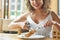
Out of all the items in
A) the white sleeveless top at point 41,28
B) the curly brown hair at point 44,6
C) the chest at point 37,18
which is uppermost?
the curly brown hair at point 44,6

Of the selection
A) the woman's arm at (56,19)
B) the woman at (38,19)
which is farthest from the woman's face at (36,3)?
the woman's arm at (56,19)

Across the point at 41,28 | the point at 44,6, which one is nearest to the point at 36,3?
the point at 44,6

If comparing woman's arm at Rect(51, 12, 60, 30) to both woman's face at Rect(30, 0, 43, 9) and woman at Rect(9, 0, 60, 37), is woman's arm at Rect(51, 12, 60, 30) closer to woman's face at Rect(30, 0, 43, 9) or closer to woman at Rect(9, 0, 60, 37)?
woman at Rect(9, 0, 60, 37)

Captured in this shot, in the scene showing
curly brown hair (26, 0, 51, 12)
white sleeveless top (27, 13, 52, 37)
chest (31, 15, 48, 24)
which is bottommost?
white sleeveless top (27, 13, 52, 37)

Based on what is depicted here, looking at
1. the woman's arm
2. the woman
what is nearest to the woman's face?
the woman

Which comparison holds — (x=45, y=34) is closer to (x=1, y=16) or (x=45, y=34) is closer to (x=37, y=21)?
(x=37, y=21)

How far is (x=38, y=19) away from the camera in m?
0.98

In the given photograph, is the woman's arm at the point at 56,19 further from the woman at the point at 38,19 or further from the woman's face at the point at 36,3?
the woman's face at the point at 36,3

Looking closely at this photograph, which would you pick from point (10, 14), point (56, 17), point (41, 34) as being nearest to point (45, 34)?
point (41, 34)

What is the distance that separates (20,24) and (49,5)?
220mm

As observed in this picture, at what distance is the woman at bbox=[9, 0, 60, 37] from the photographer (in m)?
0.96

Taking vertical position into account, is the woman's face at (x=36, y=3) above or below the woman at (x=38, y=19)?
above

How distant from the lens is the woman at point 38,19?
3.16 feet

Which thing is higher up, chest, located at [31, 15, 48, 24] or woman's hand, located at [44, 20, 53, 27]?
chest, located at [31, 15, 48, 24]
